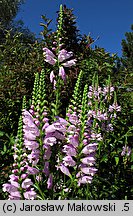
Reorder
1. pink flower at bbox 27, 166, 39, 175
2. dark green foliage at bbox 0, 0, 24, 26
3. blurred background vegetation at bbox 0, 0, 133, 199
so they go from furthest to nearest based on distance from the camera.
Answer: dark green foliage at bbox 0, 0, 24, 26
blurred background vegetation at bbox 0, 0, 133, 199
pink flower at bbox 27, 166, 39, 175

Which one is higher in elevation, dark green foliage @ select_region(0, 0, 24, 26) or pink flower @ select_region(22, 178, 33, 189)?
dark green foliage @ select_region(0, 0, 24, 26)

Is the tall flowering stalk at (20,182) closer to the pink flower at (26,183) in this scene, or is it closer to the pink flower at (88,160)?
the pink flower at (26,183)

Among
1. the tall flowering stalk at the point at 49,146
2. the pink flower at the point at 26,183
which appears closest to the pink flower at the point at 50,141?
the tall flowering stalk at the point at 49,146

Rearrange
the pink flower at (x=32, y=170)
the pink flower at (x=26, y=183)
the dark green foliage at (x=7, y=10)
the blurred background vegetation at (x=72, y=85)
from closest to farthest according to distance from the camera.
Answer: the pink flower at (x=26, y=183)
the pink flower at (x=32, y=170)
the blurred background vegetation at (x=72, y=85)
the dark green foliage at (x=7, y=10)

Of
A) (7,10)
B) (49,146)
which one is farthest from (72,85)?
(7,10)

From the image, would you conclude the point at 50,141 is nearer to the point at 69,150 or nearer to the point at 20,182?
the point at 69,150

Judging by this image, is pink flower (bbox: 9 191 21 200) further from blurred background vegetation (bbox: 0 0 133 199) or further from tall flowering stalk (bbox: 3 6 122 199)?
blurred background vegetation (bbox: 0 0 133 199)

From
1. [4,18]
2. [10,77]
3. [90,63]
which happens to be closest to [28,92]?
[10,77]

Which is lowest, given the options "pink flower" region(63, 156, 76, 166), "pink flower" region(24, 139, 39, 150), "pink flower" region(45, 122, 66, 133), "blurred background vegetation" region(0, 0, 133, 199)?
"pink flower" region(63, 156, 76, 166)

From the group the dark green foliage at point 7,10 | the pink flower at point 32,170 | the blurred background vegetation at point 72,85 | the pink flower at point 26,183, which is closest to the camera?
the pink flower at point 26,183

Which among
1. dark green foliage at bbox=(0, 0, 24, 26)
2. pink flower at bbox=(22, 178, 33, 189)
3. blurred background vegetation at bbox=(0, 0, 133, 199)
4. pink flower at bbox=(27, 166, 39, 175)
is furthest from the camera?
dark green foliage at bbox=(0, 0, 24, 26)

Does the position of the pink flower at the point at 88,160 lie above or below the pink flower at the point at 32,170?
above

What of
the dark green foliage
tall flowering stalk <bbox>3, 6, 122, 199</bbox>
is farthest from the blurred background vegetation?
the dark green foliage

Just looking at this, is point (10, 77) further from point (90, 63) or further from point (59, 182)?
point (59, 182)
